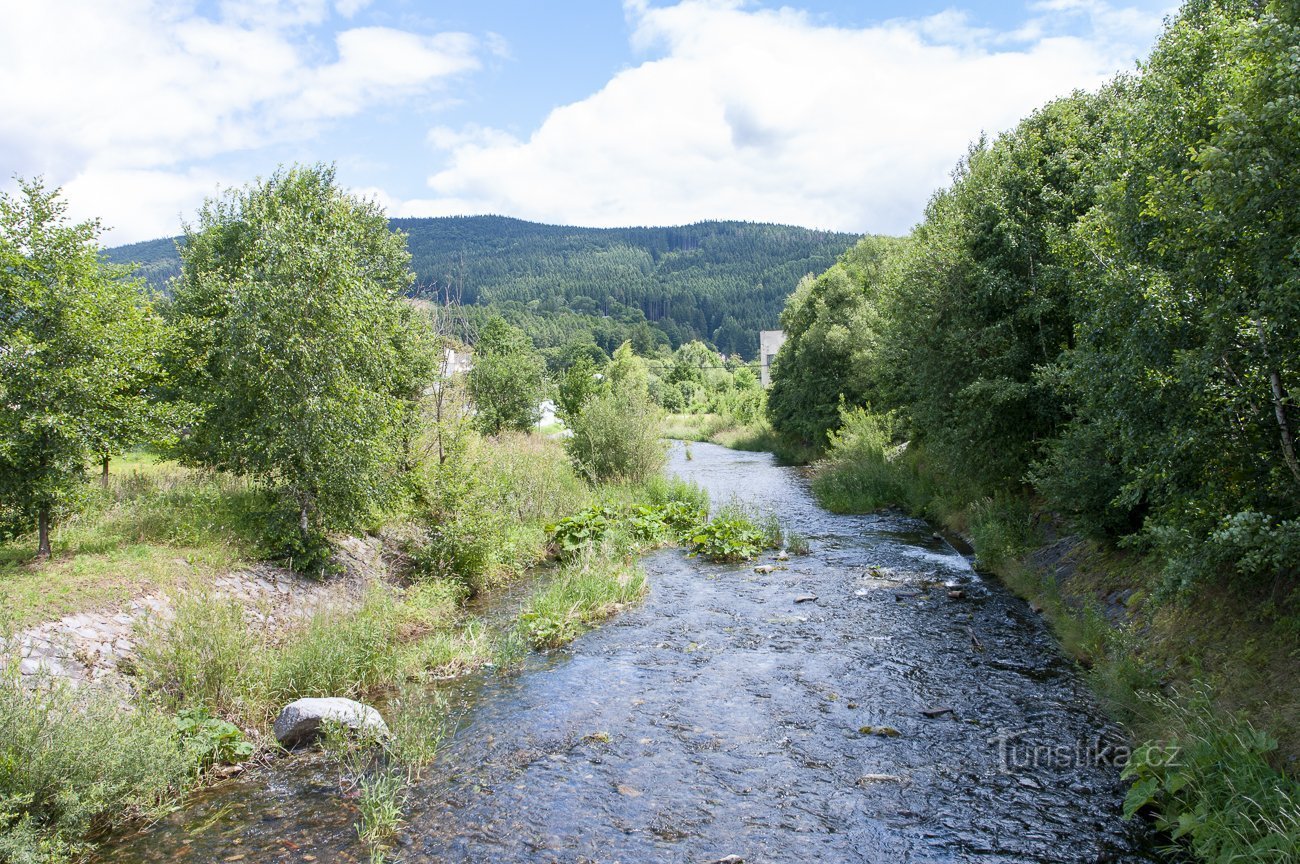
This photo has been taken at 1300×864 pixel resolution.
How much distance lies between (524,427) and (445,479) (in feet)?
91.3

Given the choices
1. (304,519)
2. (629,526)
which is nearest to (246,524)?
(304,519)

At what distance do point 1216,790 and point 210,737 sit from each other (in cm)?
1058

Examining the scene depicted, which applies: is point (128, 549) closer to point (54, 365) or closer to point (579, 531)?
point (54, 365)

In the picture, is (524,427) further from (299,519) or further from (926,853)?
(926,853)

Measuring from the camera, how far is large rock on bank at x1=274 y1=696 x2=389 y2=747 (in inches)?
360

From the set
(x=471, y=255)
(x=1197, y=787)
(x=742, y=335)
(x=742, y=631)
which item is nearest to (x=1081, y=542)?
(x=742, y=631)

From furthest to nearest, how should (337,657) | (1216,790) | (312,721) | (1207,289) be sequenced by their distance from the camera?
(337,657) → (312,721) → (1207,289) → (1216,790)

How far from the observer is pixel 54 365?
1187 centimetres

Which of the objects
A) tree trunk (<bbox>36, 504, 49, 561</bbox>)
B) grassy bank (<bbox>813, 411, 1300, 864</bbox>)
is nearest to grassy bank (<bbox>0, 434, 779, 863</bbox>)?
tree trunk (<bbox>36, 504, 49, 561</bbox>)

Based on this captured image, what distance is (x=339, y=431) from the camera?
47.0ft

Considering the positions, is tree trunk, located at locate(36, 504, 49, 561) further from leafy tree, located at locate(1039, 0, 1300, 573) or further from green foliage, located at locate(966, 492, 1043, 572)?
green foliage, located at locate(966, 492, 1043, 572)

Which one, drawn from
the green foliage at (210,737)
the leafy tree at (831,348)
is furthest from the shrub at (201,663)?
the leafy tree at (831,348)

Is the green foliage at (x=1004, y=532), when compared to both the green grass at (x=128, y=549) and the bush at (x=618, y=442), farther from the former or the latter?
the green grass at (x=128, y=549)

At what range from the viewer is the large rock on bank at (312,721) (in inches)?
360
